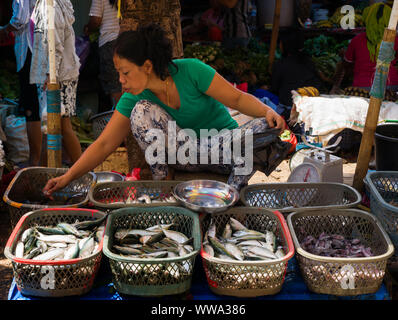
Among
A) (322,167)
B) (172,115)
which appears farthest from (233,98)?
(322,167)

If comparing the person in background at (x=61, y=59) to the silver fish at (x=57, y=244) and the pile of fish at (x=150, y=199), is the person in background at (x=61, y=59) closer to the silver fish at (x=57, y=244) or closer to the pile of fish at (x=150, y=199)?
the pile of fish at (x=150, y=199)

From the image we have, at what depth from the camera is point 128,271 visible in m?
1.89

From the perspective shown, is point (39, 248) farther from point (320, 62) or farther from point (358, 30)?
point (358, 30)

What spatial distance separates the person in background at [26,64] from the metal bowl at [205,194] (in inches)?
80.8

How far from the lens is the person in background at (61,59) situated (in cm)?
353

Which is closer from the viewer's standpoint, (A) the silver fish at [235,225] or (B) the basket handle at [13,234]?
(B) the basket handle at [13,234]

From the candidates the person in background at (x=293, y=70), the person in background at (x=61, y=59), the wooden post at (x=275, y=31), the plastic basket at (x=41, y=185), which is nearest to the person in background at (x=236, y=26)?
the wooden post at (x=275, y=31)

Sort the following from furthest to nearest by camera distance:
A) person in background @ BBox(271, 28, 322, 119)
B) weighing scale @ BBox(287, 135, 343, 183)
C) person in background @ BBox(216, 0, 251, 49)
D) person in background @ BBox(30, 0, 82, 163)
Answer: person in background @ BBox(216, 0, 251, 49)
person in background @ BBox(271, 28, 322, 119)
person in background @ BBox(30, 0, 82, 163)
weighing scale @ BBox(287, 135, 343, 183)

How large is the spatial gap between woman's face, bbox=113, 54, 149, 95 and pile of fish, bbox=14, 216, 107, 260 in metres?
0.78

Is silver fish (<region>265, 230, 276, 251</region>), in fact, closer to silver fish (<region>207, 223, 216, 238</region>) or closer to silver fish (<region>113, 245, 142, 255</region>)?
silver fish (<region>207, 223, 216, 238</region>)

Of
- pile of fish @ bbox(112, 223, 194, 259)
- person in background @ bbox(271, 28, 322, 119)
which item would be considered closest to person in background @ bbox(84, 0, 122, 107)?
person in background @ bbox(271, 28, 322, 119)

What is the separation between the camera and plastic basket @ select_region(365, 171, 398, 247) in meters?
2.20

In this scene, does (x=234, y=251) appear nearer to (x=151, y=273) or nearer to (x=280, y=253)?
(x=280, y=253)

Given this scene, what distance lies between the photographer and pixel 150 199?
257 cm
